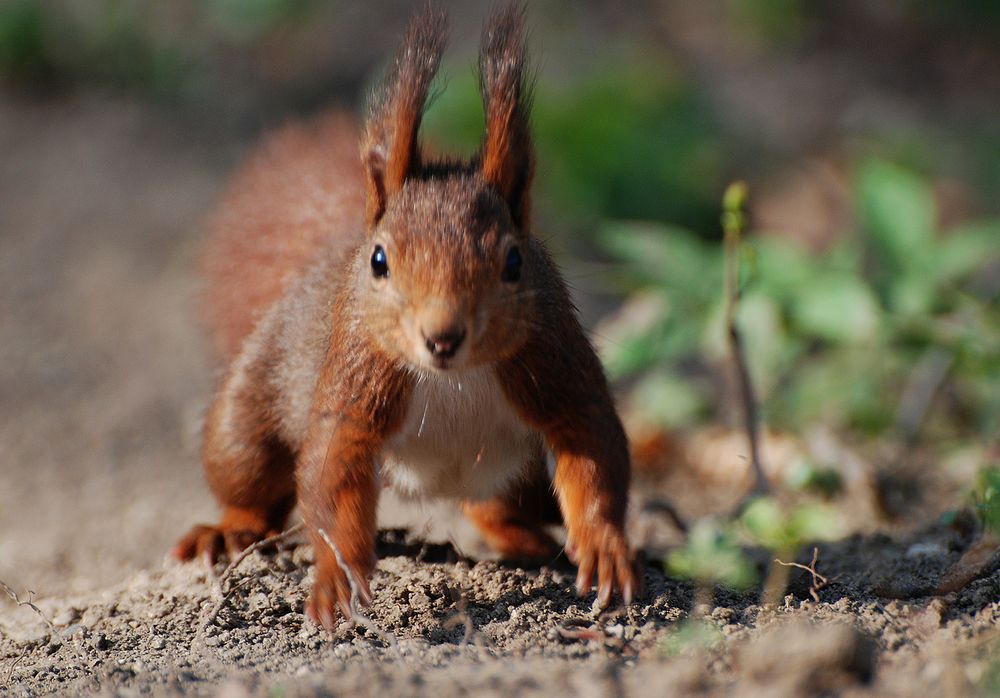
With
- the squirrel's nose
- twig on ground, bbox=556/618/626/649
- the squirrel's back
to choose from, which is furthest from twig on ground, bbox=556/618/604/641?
the squirrel's back

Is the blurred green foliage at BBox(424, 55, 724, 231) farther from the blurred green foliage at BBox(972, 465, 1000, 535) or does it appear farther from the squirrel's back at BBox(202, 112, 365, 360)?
the blurred green foliage at BBox(972, 465, 1000, 535)

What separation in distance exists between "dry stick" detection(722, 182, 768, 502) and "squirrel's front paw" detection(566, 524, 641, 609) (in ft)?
2.17

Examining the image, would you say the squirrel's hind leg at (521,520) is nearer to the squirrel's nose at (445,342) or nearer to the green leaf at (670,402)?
the squirrel's nose at (445,342)

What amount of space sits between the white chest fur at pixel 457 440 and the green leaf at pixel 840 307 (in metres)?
1.12

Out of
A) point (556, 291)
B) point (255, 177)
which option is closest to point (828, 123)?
point (255, 177)

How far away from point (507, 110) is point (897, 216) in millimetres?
1589

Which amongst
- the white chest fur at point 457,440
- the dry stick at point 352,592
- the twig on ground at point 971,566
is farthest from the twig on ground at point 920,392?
the dry stick at point 352,592

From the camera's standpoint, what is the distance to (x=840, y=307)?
2.95 m

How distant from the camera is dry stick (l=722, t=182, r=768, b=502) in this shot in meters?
2.37

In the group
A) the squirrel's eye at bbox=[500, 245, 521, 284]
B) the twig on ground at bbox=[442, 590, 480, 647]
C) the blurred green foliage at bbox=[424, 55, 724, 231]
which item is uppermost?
the blurred green foliage at bbox=[424, 55, 724, 231]

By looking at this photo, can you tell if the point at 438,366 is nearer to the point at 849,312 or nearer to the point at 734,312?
the point at 734,312

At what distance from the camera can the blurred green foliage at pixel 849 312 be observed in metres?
2.99

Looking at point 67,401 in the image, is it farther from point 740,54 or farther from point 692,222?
point 740,54

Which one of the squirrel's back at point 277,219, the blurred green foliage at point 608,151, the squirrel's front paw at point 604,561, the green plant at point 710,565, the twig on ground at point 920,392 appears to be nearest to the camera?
the squirrel's front paw at point 604,561
